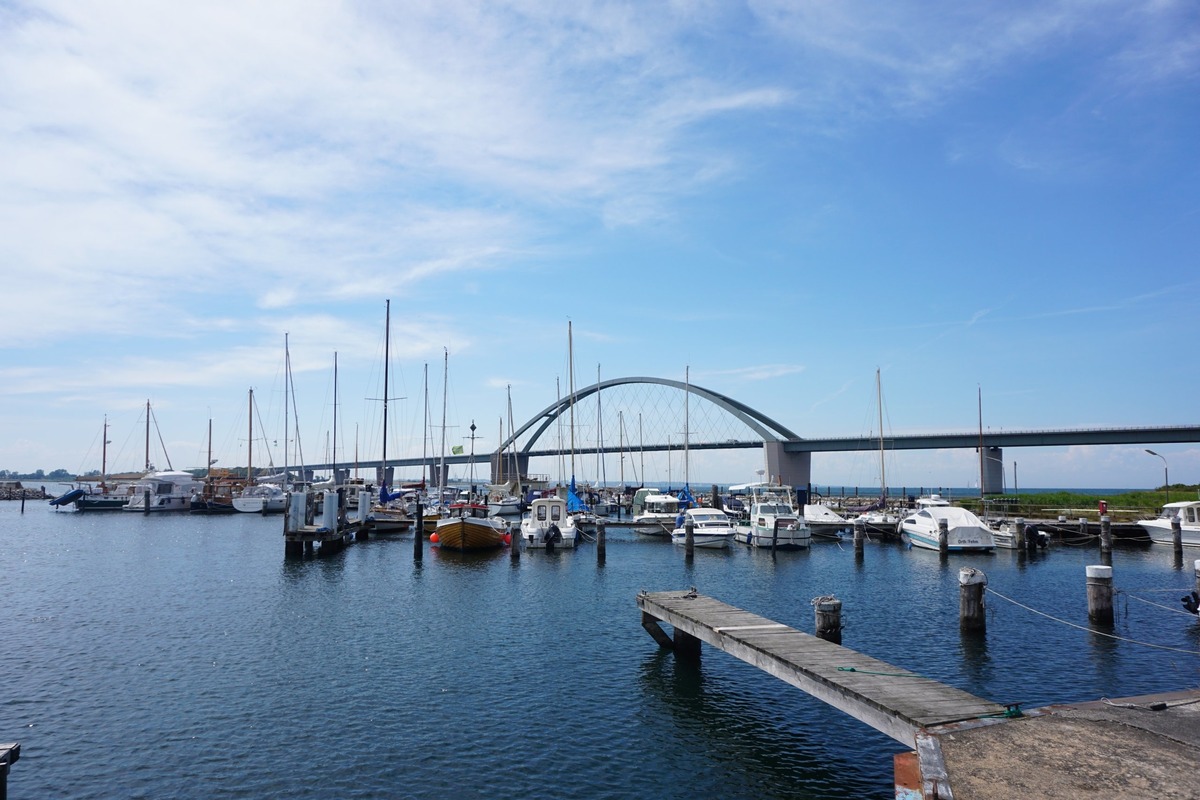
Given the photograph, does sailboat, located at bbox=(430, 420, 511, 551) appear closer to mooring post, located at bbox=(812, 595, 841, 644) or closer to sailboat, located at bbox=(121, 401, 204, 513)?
mooring post, located at bbox=(812, 595, 841, 644)

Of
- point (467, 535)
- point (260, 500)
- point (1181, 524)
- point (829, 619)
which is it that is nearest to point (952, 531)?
point (1181, 524)

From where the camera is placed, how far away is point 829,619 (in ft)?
61.6

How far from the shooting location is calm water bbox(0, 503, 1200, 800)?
1299cm

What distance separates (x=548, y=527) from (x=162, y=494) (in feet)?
214

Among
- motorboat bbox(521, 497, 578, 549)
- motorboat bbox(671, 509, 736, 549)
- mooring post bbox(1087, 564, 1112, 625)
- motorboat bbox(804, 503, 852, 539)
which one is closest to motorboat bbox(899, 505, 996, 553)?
motorboat bbox(804, 503, 852, 539)

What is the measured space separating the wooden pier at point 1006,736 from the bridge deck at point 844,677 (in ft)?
0.08

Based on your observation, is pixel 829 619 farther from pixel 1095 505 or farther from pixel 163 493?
pixel 163 493

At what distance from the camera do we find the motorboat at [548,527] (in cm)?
4562

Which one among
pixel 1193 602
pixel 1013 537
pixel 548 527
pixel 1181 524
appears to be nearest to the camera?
pixel 1193 602

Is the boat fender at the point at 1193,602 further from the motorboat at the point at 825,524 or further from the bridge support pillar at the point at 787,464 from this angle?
A: the bridge support pillar at the point at 787,464

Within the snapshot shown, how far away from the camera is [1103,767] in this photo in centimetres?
868

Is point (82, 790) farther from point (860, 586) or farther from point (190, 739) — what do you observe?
point (860, 586)

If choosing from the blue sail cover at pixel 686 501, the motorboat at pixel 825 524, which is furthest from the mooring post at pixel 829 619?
the blue sail cover at pixel 686 501

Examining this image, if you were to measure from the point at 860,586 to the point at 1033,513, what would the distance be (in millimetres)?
35442
